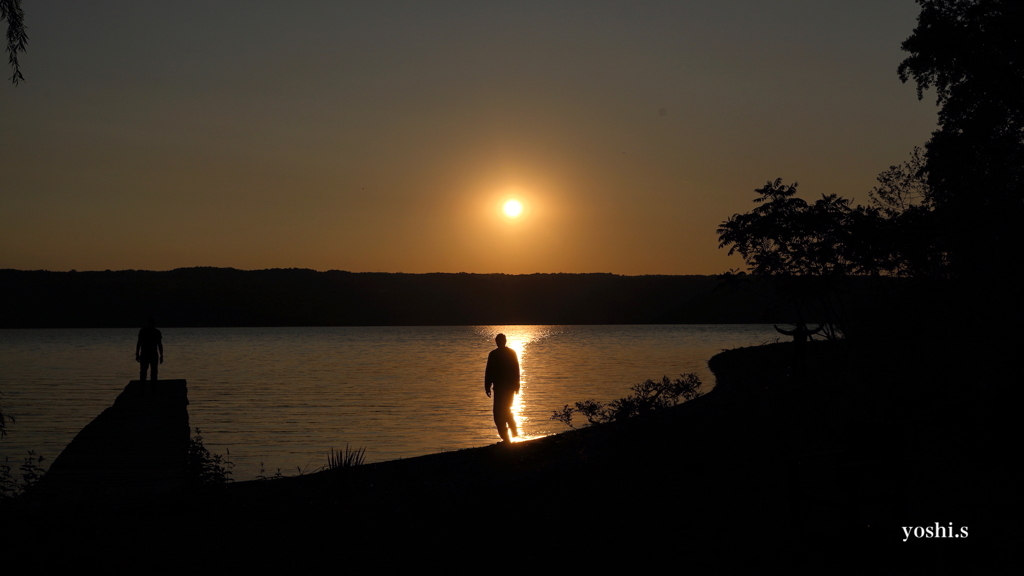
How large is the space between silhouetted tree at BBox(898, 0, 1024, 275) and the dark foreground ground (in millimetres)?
1925

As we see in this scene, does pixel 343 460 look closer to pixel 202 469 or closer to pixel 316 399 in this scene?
pixel 202 469

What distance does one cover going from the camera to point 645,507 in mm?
8812

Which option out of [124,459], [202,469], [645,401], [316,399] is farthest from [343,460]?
[316,399]

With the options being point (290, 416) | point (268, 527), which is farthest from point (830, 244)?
point (290, 416)

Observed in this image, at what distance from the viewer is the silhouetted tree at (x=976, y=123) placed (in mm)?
11594

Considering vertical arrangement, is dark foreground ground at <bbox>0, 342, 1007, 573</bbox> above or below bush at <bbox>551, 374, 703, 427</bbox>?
below

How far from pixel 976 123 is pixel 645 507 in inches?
728

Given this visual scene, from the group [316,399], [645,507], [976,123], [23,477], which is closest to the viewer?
[645,507]

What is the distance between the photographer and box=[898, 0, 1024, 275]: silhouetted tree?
11.6m

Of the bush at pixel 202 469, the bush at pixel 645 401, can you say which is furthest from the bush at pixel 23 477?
the bush at pixel 645 401

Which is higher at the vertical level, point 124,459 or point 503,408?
point 503,408

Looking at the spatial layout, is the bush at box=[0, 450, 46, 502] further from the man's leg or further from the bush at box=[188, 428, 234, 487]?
the man's leg

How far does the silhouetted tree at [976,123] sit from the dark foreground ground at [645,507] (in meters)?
1.92

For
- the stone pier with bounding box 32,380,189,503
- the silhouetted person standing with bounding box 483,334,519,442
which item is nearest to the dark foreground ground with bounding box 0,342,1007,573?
the silhouetted person standing with bounding box 483,334,519,442
